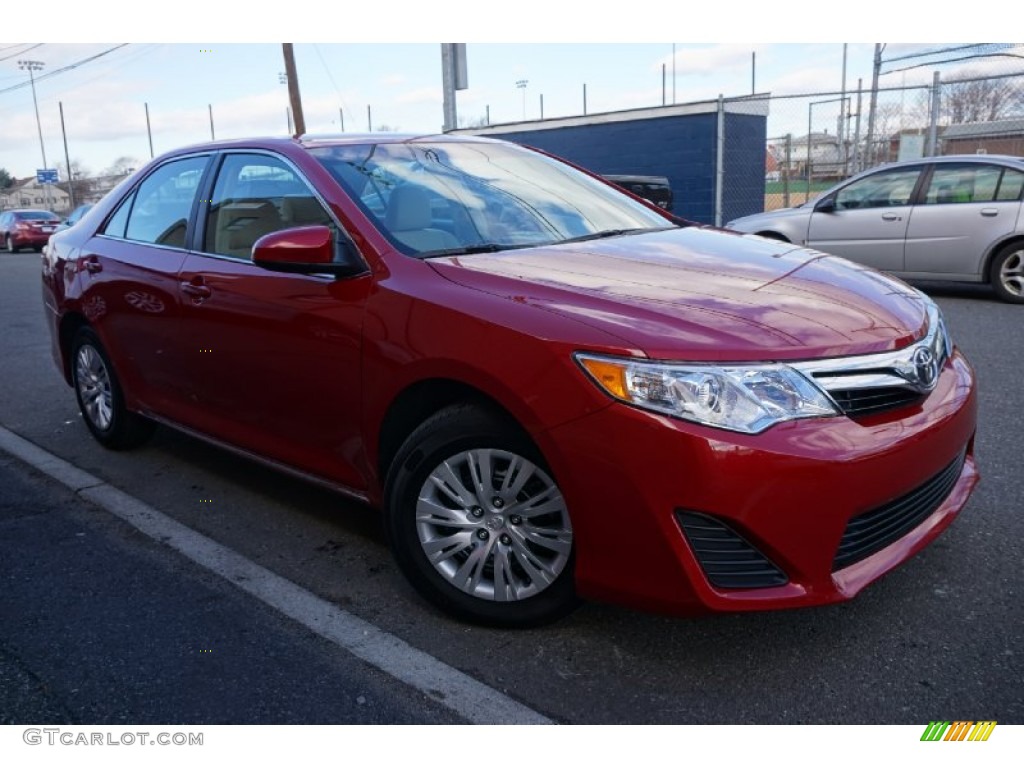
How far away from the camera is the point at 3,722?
244 centimetres

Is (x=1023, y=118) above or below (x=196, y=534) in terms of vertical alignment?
above

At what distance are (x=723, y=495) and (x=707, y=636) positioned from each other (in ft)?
2.22

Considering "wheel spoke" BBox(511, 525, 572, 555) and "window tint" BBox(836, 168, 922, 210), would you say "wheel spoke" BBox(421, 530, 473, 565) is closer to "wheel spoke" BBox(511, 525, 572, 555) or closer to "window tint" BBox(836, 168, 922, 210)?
"wheel spoke" BBox(511, 525, 572, 555)

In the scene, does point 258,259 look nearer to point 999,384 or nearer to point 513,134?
point 999,384

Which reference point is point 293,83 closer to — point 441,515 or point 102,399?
point 102,399

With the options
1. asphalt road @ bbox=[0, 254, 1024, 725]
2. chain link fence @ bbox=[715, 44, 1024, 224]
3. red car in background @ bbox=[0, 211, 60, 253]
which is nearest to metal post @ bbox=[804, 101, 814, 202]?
chain link fence @ bbox=[715, 44, 1024, 224]

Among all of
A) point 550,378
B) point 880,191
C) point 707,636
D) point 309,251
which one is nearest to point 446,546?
point 550,378

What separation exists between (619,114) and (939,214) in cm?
918

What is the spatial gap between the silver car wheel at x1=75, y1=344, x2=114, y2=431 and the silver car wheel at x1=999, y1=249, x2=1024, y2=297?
25.2 feet

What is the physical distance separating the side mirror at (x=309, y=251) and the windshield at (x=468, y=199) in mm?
170

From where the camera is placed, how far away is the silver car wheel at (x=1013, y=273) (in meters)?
8.41

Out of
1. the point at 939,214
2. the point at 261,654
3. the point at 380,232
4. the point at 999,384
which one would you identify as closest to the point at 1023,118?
the point at 939,214

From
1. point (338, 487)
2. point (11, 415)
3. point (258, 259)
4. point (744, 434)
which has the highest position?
point (258, 259)
